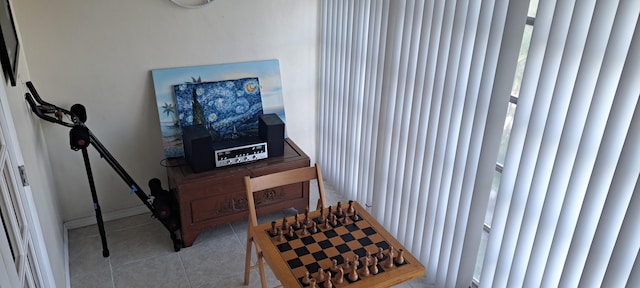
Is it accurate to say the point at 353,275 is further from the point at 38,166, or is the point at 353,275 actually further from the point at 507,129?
the point at 38,166

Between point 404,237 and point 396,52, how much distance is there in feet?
3.80

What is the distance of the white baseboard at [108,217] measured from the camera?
352 centimetres

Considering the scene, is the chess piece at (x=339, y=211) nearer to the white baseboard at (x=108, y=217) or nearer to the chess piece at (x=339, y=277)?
the chess piece at (x=339, y=277)

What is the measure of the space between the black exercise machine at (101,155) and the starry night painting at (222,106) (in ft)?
1.77

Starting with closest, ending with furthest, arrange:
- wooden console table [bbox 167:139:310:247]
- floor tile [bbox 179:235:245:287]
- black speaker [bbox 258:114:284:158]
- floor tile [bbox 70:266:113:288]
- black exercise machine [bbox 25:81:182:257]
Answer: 1. black exercise machine [bbox 25:81:182:257]
2. floor tile [bbox 70:266:113:288]
3. floor tile [bbox 179:235:245:287]
4. wooden console table [bbox 167:139:310:247]
5. black speaker [bbox 258:114:284:158]

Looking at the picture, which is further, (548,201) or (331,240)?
(331,240)

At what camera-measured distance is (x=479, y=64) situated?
234 cm

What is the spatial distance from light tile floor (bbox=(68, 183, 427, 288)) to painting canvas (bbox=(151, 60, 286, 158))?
607mm

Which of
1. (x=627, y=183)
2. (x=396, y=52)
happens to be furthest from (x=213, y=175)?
(x=627, y=183)

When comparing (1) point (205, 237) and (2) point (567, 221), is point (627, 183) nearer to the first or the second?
(2) point (567, 221)

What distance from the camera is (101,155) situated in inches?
120

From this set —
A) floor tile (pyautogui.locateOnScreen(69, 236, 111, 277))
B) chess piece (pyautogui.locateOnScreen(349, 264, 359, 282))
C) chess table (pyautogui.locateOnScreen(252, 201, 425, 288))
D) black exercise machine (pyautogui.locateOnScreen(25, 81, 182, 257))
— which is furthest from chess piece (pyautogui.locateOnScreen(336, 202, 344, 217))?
floor tile (pyautogui.locateOnScreen(69, 236, 111, 277))

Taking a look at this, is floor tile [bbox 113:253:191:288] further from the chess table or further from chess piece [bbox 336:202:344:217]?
chess piece [bbox 336:202:344:217]

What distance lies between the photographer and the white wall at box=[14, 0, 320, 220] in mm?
3119
